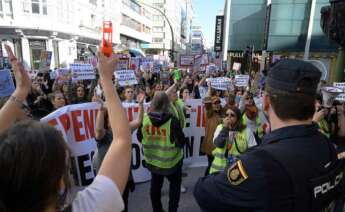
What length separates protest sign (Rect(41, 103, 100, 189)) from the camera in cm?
391

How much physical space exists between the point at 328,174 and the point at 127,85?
5427 millimetres

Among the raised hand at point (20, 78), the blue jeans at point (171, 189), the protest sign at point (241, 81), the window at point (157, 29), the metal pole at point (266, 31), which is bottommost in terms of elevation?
the blue jeans at point (171, 189)

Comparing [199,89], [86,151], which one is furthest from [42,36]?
[86,151]

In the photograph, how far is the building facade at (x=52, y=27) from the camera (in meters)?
23.2

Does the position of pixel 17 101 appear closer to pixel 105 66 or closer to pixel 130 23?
pixel 105 66

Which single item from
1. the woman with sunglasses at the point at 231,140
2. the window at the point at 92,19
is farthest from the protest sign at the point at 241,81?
the window at the point at 92,19

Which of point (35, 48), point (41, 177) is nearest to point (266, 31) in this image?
point (35, 48)

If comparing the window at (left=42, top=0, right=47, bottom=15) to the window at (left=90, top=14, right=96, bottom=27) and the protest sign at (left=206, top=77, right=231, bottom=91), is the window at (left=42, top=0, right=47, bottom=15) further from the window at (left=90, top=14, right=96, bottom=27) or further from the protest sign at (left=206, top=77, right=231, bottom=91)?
the protest sign at (left=206, top=77, right=231, bottom=91)

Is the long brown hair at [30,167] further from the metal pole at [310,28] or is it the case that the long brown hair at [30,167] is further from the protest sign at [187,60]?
the metal pole at [310,28]

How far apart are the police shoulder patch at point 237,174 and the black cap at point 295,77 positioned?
43 cm

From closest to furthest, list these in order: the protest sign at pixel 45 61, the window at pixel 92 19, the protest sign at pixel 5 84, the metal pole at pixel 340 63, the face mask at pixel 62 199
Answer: the face mask at pixel 62 199, the protest sign at pixel 5 84, the metal pole at pixel 340 63, the protest sign at pixel 45 61, the window at pixel 92 19

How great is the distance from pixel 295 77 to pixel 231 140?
7.05ft

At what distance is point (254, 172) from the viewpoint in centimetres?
116

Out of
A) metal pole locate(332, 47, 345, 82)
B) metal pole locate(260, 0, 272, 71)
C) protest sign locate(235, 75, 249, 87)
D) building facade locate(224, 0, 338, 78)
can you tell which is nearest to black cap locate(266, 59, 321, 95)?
metal pole locate(332, 47, 345, 82)
